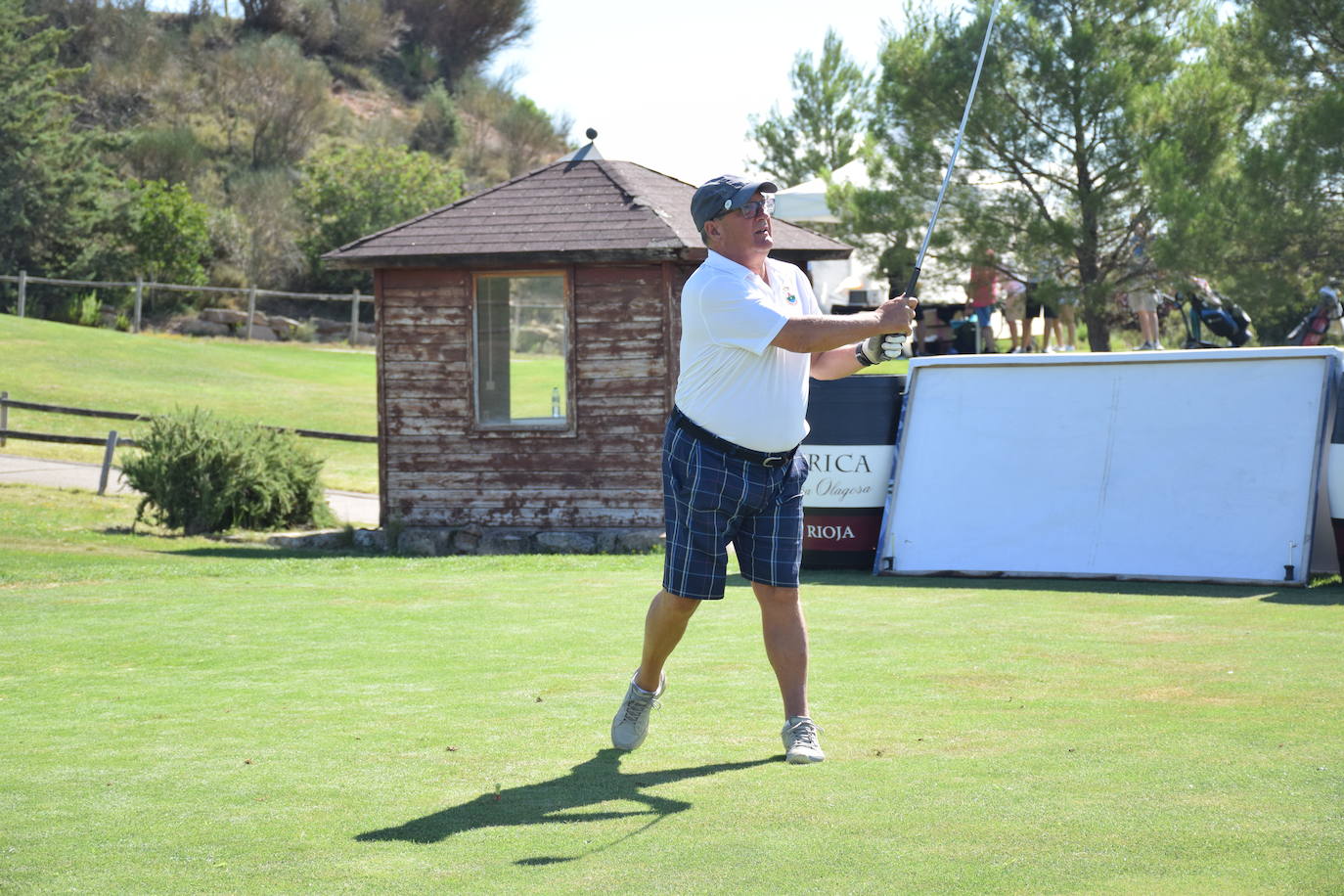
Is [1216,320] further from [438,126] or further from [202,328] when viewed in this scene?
[438,126]

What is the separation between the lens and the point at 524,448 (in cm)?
1677

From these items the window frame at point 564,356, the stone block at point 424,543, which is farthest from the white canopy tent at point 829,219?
the stone block at point 424,543

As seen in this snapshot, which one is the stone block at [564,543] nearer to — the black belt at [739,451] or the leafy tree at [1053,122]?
the leafy tree at [1053,122]

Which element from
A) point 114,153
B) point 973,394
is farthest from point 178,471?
point 114,153

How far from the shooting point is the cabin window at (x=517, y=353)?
1677cm

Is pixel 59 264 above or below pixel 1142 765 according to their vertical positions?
above

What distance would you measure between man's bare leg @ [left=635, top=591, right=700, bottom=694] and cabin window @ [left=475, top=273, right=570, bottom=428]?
38.3 feet

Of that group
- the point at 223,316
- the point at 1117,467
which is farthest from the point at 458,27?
the point at 1117,467

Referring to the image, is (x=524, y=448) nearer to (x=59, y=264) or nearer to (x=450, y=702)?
(x=450, y=702)

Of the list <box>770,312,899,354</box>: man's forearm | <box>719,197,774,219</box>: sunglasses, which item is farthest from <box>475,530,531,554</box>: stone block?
<box>770,312,899,354</box>: man's forearm

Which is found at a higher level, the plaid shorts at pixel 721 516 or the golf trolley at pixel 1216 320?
the golf trolley at pixel 1216 320

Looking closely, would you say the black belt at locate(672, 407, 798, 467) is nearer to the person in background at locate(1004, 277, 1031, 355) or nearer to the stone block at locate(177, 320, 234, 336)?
the person in background at locate(1004, 277, 1031, 355)

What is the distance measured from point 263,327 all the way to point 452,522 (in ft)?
107

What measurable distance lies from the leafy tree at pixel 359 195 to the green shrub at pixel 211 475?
33.6 m
